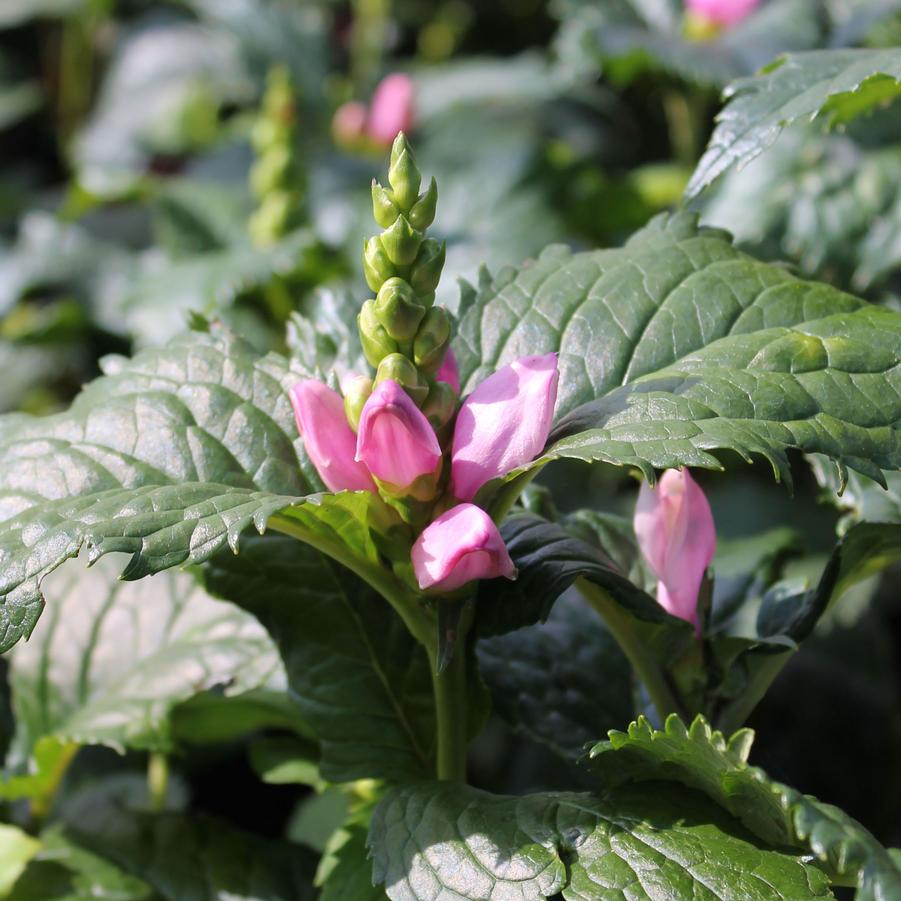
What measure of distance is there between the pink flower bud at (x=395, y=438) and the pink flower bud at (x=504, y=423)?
0.07 ft

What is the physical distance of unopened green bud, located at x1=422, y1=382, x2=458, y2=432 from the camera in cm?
72

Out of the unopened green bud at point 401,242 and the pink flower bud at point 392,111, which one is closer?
the unopened green bud at point 401,242

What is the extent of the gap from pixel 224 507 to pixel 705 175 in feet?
1.30

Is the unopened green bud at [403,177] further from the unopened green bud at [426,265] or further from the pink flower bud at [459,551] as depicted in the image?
the pink flower bud at [459,551]

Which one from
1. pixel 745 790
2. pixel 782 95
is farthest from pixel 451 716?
pixel 782 95

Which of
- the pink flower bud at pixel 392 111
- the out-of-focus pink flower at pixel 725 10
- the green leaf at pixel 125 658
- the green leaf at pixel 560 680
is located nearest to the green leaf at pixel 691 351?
the green leaf at pixel 560 680

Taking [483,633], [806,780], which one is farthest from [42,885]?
[806,780]

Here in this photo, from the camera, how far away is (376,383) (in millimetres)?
703

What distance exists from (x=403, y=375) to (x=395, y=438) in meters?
0.04

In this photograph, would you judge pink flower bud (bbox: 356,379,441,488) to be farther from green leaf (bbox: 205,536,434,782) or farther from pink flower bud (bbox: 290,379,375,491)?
green leaf (bbox: 205,536,434,782)

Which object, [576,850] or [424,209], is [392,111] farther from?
[576,850]

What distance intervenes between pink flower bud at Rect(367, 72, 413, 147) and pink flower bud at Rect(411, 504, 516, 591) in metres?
1.62

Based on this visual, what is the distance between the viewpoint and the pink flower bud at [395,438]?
67cm

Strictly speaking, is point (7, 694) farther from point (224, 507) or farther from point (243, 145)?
point (243, 145)
